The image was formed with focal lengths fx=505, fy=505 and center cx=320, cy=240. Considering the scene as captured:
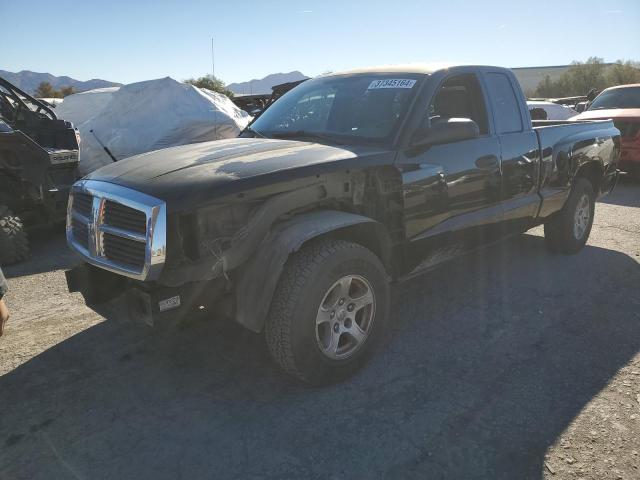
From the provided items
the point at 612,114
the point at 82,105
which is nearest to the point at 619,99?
the point at 612,114

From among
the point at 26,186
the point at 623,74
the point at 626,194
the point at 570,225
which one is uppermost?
the point at 623,74

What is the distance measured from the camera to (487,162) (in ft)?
13.0

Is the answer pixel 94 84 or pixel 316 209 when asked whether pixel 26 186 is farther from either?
pixel 94 84

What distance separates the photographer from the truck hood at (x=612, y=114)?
987 cm

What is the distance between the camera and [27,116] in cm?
768

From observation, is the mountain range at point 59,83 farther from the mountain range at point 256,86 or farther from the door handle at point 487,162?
the door handle at point 487,162

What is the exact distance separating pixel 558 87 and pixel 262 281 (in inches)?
2034

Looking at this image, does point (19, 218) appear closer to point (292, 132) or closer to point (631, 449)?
point (292, 132)

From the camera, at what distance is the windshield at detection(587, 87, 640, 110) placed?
425 inches

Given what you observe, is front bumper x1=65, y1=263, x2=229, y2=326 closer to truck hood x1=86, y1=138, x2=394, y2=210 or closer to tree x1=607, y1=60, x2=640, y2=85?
truck hood x1=86, y1=138, x2=394, y2=210

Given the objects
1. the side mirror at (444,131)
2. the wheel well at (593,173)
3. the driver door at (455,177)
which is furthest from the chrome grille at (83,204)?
the wheel well at (593,173)

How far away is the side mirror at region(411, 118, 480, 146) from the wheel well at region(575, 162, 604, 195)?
8.08 feet

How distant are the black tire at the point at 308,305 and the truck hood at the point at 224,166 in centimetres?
47

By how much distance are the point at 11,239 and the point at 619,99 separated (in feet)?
38.7
